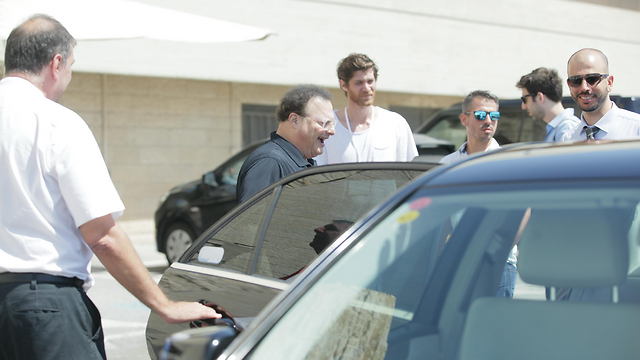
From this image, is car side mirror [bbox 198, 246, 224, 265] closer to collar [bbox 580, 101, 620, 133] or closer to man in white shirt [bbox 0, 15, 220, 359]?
man in white shirt [bbox 0, 15, 220, 359]

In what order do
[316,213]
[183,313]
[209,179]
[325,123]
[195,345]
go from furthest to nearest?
[209,179] < [325,123] < [316,213] < [183,313] < [195,345]

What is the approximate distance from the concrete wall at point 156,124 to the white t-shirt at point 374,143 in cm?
1133

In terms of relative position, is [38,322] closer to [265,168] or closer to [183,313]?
[183,313]

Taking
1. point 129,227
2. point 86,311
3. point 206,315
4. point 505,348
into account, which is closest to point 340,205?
point 206,315

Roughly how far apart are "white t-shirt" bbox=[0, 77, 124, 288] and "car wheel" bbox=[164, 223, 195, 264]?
8488 mm

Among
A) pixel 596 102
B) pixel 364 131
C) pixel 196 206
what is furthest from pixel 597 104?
pixel 196 206

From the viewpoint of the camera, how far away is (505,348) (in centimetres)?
261

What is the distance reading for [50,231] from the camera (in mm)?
3283

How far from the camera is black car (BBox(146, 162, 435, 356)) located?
12.6 ft

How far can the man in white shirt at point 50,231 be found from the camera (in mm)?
3246

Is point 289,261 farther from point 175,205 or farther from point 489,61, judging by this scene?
point 489,61

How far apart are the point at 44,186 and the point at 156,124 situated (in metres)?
14.3

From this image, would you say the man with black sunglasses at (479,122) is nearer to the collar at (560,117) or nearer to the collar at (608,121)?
the collar at (608,121)

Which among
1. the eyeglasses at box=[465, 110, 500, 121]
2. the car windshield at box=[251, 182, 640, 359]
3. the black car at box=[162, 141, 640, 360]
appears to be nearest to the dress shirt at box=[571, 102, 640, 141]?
the eyeglasses at box=[465, 110, 500, 121]
